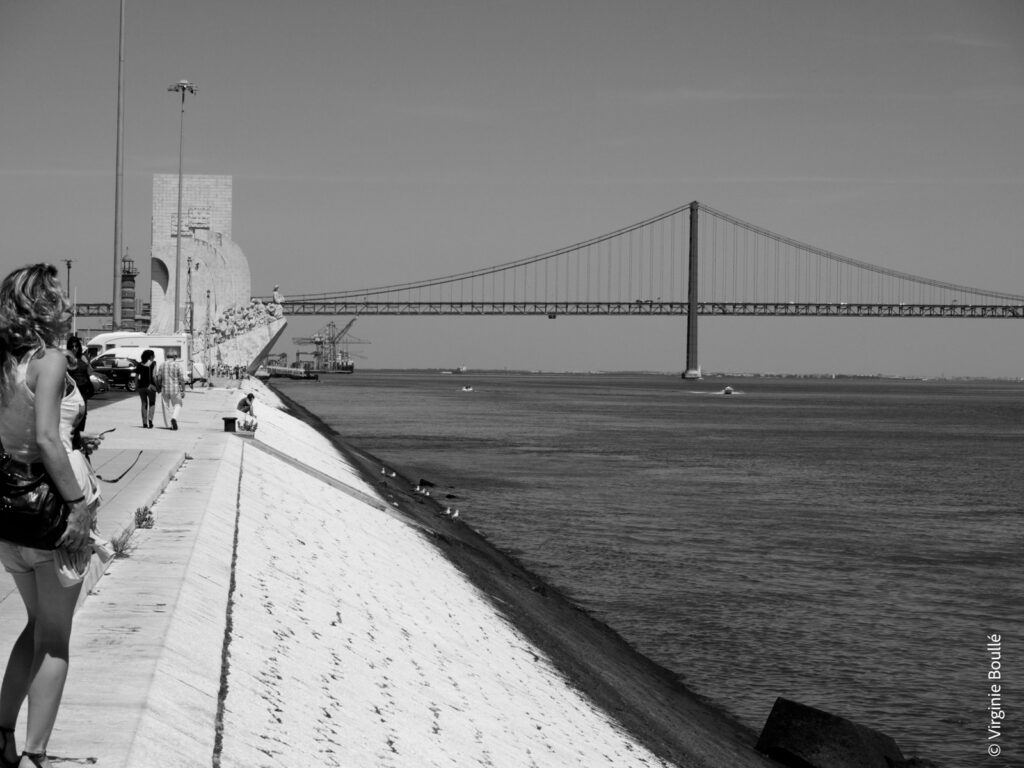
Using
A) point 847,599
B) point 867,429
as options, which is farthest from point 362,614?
point 867,429

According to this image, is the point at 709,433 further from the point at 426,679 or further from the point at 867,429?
the point at 426,679

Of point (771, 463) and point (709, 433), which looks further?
point (709, 433)

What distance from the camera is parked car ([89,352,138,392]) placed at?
37.3m

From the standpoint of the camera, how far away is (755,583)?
16.0 metres

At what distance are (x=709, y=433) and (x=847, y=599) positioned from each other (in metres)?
43.5

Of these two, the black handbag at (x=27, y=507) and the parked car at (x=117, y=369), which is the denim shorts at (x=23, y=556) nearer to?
the black handbag at (x=27, y=507)

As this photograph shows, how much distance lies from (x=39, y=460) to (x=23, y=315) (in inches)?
17.8

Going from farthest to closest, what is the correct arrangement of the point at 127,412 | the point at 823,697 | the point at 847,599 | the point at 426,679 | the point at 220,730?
the point at 127,412 < the point at 847,599 < the point at 823,697 < the point at 426,679 < the point at 220,730

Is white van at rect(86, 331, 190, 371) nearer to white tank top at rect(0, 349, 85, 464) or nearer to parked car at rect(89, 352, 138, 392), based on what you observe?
parked car at rect(89, 352, 138, 392)

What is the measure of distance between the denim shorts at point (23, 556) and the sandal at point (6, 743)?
562 mm

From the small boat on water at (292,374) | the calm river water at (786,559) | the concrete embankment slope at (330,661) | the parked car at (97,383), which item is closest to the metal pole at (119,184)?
the parked car at (97,383)

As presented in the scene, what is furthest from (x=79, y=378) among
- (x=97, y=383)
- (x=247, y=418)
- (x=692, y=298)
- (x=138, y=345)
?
(x=692, y=298)

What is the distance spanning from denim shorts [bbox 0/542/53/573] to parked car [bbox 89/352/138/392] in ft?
113

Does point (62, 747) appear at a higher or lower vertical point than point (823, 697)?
higher
